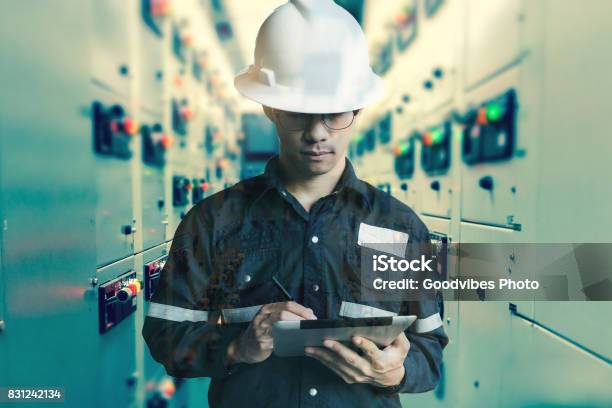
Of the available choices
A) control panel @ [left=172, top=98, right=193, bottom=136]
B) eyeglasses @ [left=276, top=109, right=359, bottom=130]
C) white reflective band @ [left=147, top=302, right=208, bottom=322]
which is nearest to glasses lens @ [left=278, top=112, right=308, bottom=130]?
eyeglasses @ [left=276, top=109, right=359, bottom=130]

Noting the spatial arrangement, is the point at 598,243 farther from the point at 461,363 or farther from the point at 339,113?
the point at 339,113

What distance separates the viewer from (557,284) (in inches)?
55.6

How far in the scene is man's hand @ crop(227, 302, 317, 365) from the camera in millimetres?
1102

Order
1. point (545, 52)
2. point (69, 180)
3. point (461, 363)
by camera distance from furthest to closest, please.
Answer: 1. point (461, 363)
2. point (545, 52)
3. point (69, 180)

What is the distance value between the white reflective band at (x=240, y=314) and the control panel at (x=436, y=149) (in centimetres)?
65

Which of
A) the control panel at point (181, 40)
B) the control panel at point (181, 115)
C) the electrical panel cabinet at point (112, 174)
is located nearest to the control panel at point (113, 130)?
the electrical panel cabinet at point (112, 174)

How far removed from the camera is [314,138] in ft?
3.88

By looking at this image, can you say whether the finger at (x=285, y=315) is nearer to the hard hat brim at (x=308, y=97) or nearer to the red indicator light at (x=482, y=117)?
the hard hat brim at (x=308, y=97)

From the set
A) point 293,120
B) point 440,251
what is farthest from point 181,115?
point 440,251

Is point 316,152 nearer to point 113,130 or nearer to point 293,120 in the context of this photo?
point 293,120

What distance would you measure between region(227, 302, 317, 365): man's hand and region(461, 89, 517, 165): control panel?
69cm

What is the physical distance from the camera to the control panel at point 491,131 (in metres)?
1.42

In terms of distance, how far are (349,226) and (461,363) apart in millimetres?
591

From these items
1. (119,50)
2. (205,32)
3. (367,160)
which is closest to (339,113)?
(367,160)
